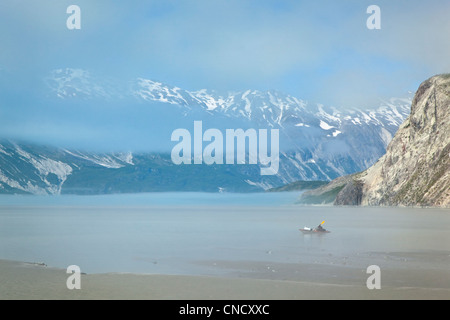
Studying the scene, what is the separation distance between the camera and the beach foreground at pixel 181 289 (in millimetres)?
32500

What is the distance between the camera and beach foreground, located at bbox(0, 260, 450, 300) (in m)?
32.5

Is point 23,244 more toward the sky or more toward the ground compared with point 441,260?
more toward the sky

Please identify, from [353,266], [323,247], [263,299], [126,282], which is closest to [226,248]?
[323,247]

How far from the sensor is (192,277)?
41.1 metres

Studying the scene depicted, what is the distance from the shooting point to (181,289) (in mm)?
35344

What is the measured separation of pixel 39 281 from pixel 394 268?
2579 cm

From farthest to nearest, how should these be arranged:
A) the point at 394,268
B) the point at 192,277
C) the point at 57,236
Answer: the point at 57,236 < the point at 394,268 < the point at 192,277

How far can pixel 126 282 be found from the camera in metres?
38.0

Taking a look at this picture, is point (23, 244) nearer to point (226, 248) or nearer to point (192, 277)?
point (226, 248)
